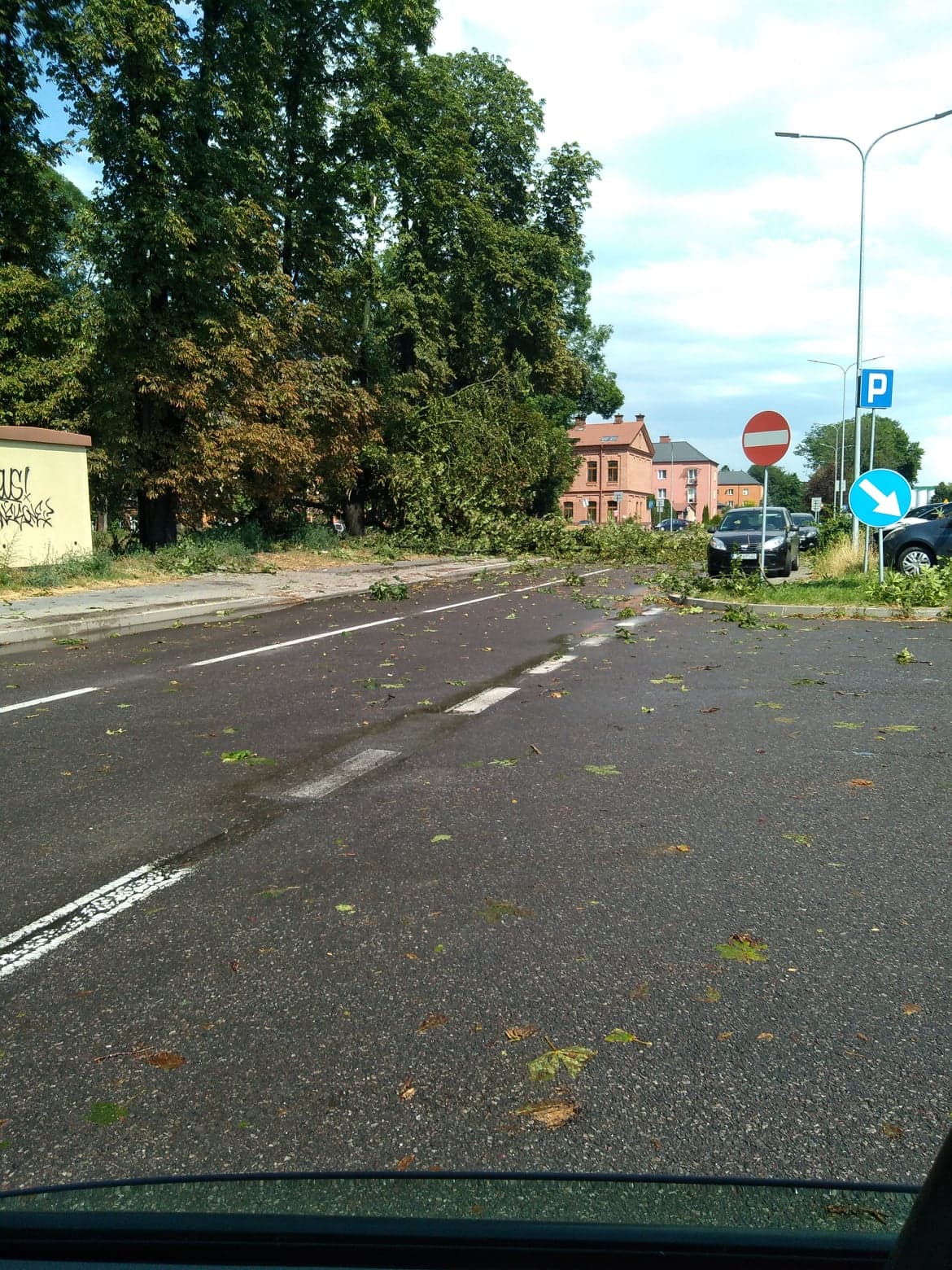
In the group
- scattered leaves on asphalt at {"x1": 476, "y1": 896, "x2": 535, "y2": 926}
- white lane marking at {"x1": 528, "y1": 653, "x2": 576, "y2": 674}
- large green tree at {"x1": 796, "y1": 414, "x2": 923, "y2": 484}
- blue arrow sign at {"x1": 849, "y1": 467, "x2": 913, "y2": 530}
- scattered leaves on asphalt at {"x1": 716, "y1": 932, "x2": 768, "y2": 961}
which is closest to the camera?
scattered leaves on asphalt at {"x1": 716, "y1": 932, "x2": 768, "y2": 961}

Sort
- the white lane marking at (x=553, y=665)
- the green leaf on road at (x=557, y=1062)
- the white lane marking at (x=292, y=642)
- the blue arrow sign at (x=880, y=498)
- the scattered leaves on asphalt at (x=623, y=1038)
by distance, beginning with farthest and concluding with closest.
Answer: the blue arrow sign at (x=880, y=498)
the white lane marking at (x=292, y=642)
the white lane marking at (x=553, y=665)
the scattered leaves on asphalt at (x=623, y=1038)
the green leaf on road at (x=557, y=1062)

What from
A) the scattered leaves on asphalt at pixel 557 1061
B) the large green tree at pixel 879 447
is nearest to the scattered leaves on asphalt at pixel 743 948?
the scattered leaves on asphalt at pixel 557 1061

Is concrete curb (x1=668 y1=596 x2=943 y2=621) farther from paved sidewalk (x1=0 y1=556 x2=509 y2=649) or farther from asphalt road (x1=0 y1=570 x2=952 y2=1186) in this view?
paved sidewalk (x1=0 y1=556 x2=509 y2=649)

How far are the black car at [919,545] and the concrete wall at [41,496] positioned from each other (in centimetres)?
1489

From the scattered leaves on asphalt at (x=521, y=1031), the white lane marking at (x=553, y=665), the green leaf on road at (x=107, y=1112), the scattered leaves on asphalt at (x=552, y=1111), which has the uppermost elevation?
the white lane marking at (x=553, y=665)

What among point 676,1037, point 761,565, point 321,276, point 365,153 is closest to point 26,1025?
point 676,1037

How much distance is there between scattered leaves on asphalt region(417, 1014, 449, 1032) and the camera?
2945mm

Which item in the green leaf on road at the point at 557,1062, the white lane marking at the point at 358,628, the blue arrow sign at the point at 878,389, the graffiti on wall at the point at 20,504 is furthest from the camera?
the graffiti on wall at the point at 20,504

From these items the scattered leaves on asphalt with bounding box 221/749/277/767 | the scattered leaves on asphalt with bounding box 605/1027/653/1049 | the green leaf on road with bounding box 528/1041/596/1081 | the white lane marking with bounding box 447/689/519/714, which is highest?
the white lane marking with bounding box 447/689/519/714

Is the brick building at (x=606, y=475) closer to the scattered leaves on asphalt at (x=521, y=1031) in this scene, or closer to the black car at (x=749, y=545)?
the black car at (x=749, y=545)

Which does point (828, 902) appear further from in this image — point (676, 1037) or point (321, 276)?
point (321, 276)

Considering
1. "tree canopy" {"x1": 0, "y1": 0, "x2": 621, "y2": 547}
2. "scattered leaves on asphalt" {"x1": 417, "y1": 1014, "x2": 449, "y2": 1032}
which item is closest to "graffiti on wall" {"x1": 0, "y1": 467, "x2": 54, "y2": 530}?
"tree canopy" {"x1": 0, "y1": 0, "x2": 621, "y2": 547}

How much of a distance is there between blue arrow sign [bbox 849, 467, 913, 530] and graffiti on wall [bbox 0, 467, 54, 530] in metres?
13.4

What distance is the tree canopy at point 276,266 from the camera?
70.5 ft
